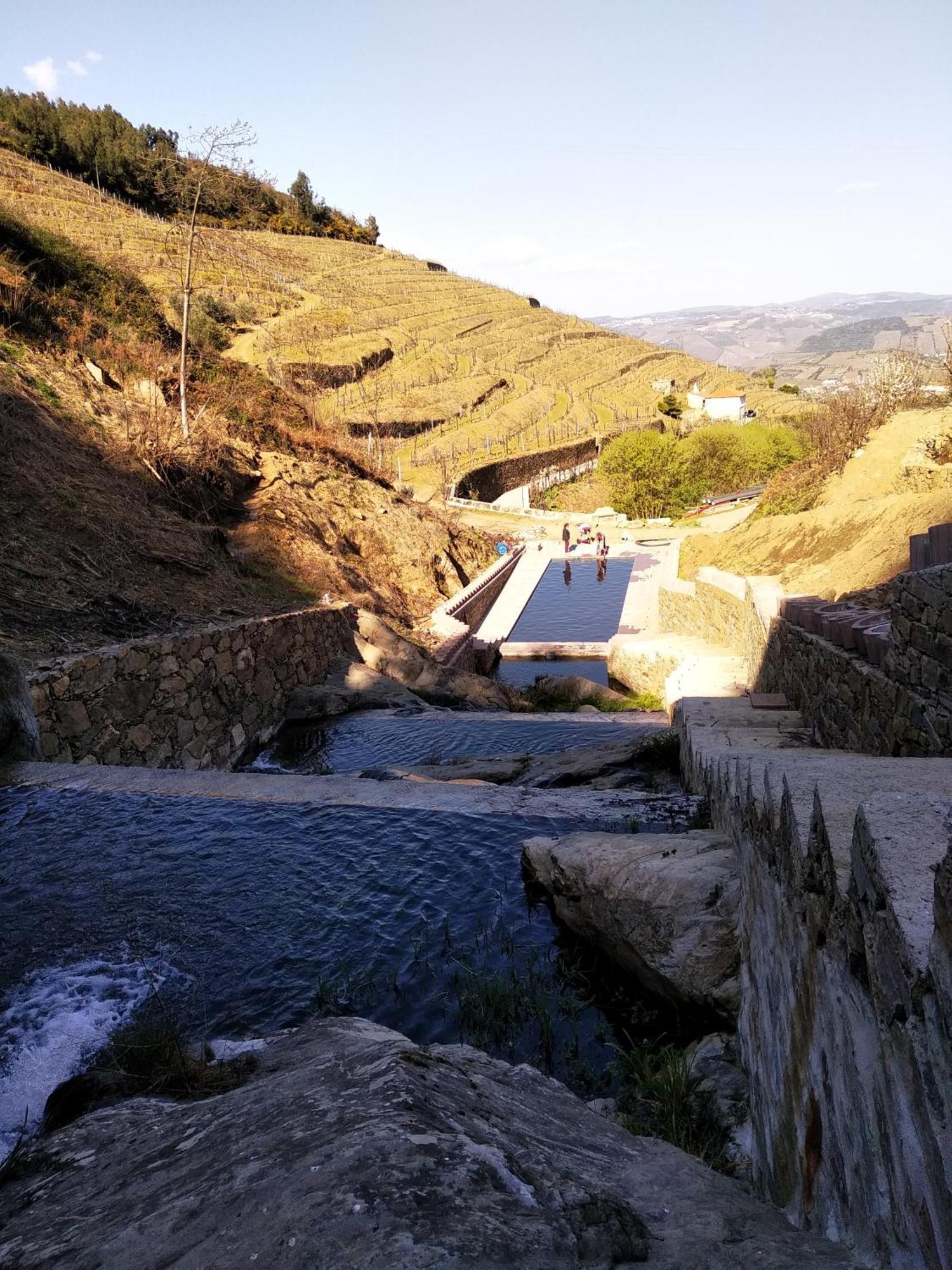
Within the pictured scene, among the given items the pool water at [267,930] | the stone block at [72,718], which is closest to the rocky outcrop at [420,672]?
the stone block at [72,718]

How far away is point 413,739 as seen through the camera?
9.27m

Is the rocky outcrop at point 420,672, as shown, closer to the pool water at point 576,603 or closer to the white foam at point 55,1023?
the pool water at point 576,603

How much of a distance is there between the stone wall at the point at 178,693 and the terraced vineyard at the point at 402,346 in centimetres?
1657

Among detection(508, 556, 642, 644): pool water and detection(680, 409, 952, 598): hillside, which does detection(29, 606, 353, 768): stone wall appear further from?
detection(508, 556, 642, 644): pool water

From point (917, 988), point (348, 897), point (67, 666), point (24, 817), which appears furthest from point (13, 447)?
point (917, 988)

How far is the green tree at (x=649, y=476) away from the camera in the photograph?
37.2 m

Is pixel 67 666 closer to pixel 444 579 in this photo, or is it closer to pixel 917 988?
pixel 917 988

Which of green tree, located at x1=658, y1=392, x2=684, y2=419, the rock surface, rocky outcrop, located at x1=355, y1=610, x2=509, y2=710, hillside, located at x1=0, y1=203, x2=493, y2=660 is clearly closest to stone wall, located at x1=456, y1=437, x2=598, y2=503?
green tree, located at x1=658, y1=392, x2=684, y2=419

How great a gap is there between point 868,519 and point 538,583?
1487 centimetres

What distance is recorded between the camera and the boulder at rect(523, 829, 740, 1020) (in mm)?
3090

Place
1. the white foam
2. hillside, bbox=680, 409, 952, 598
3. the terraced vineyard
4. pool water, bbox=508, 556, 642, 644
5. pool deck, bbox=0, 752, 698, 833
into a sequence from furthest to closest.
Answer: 1. the terraced vineyard
2. pool water, bbox=508, 556, 642, 644
3. hillside, bbox=680, 409, 952, 598
4. pool deck, bbox=0, 752, 698, 833
5. the white foam

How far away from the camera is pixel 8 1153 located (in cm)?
230

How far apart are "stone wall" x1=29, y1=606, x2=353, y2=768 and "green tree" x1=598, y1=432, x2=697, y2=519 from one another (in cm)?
2863

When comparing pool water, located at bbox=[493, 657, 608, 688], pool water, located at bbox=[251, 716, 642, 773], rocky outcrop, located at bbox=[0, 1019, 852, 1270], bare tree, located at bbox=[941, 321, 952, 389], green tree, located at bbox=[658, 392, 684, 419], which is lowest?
pool water, located at bbox=[493, 657, 608, 688]
